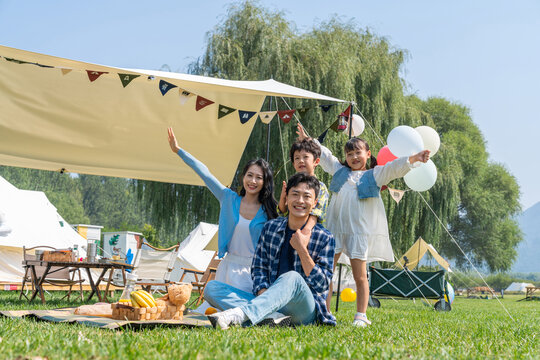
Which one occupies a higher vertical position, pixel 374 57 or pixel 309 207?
pixel 374 57

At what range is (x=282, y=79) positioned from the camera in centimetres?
1088

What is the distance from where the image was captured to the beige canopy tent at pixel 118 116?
5.70 meters

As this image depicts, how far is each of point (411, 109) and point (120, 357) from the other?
40.9ft

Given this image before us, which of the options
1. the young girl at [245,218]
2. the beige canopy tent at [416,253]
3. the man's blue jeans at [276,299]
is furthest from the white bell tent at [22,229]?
the man's blue jeans at [276,299]

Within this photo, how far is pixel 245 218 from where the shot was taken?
160 inches

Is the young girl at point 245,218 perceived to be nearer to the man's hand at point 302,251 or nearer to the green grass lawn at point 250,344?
the man's hand at point 302,251

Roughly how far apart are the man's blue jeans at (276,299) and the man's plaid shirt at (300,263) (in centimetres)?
9

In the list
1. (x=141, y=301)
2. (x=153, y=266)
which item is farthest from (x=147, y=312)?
(x=153, y=266)

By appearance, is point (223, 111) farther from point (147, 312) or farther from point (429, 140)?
point (147, 312)

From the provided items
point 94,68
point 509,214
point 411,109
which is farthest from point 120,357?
point 509,214

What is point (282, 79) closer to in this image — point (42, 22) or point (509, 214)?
point (42, 22)

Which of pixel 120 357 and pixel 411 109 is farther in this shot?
pixel 411 109

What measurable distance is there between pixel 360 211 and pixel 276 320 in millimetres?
1422

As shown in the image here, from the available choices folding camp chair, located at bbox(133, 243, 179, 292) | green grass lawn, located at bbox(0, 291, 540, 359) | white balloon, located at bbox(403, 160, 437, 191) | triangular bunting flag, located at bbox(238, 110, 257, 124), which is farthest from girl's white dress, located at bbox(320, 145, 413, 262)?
folding camp chair, located at bbox(133, 243, 179, 292)
